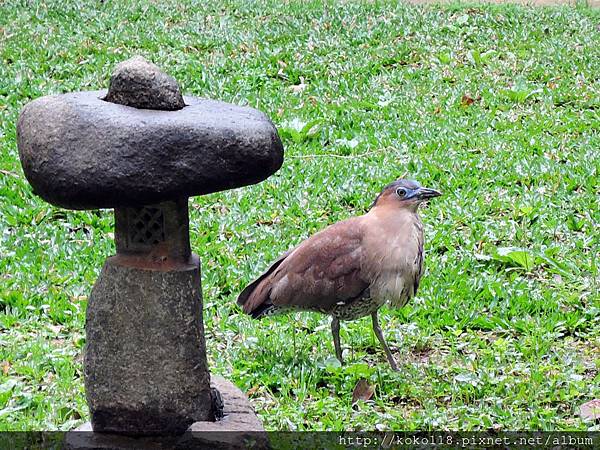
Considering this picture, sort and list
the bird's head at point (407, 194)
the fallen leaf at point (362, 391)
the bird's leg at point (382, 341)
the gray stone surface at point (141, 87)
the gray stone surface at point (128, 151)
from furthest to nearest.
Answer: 1. the bird's leg at point (382, 341)
2. the bird's head at point (407, 194)
3. the fallen leaf at point (362, 391)
4. the gray stone surface at point (141, 87)
5. the gray stone surface at point (128, 151)

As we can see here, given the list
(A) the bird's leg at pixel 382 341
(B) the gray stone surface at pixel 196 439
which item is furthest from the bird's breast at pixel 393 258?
(B) the gray stone surface at pixel 196 439

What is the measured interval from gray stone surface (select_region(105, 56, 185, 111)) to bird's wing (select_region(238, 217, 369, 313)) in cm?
166

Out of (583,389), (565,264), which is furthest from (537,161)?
(583,389)

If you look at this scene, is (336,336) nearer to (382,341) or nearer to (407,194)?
(382,341)

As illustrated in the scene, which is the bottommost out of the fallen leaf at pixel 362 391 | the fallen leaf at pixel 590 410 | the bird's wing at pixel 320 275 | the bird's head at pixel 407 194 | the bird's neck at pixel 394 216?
the fallen leaf at pixel 590 410

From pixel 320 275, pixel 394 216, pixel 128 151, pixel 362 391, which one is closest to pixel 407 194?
pixel 394 216

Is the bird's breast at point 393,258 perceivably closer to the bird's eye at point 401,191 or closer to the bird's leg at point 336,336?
the bird's eye at point 401,191

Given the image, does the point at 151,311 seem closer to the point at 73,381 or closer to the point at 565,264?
the point at 73,381

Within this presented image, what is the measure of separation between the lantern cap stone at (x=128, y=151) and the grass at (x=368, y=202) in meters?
1.53

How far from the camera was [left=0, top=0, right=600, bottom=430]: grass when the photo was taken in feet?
18.0

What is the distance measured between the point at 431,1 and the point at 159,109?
1054 centimetres

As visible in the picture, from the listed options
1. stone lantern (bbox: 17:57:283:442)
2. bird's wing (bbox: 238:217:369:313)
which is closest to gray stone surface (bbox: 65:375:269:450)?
stone lantern (bbox: 17:57:283:442)

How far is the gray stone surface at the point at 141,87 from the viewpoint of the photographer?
4.13m

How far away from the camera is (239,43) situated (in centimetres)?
1150
